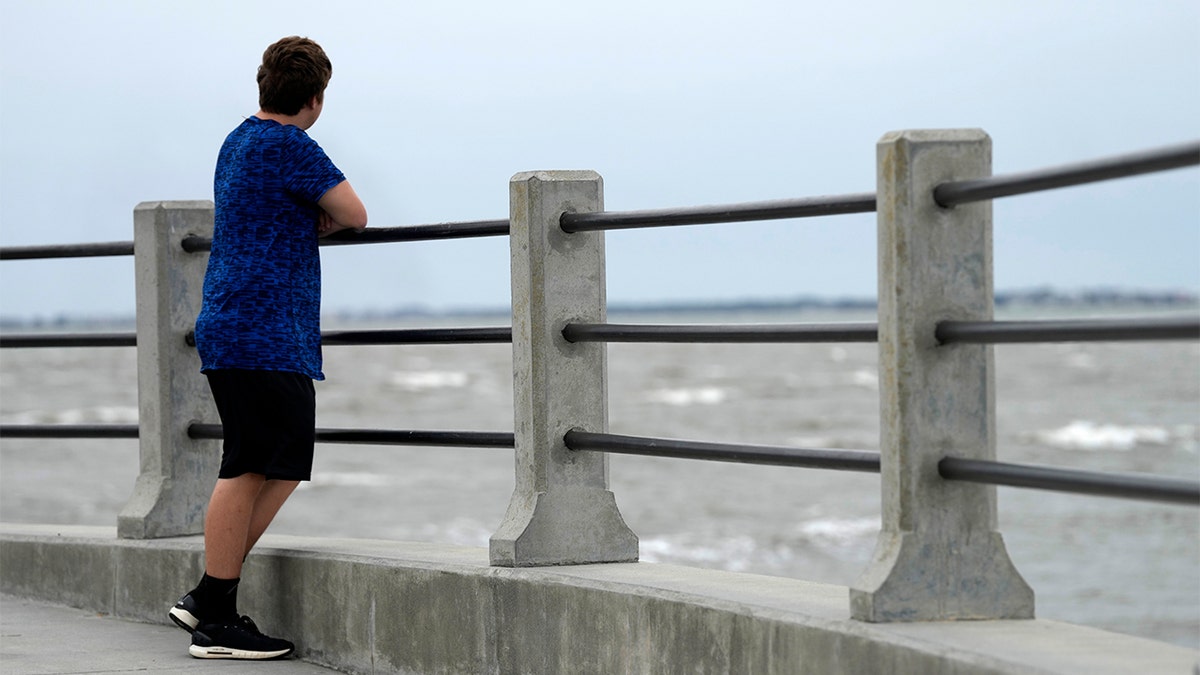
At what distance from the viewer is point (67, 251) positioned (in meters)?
6.82

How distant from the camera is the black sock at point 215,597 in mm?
5168

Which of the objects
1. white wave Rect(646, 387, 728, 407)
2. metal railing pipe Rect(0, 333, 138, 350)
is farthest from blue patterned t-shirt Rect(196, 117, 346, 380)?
white wave Rect(646, 387, 728, 407)

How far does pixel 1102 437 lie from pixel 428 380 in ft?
141

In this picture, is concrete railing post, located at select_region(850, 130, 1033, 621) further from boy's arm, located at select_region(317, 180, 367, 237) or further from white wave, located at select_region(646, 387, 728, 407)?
white wave, located at select_region(646, 387, 728, 407)

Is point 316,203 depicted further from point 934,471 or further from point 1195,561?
point 1195,561

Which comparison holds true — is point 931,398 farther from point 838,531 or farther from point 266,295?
point 838,531

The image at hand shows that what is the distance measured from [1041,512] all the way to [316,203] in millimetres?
34721

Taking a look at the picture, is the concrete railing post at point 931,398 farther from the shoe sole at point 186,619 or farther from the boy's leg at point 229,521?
the shoe sole at point 186,619

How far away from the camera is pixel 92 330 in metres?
6.82

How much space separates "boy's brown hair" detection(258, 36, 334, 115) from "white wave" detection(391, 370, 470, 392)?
77.1 metres

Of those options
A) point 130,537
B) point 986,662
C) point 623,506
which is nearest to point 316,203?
point 130,537

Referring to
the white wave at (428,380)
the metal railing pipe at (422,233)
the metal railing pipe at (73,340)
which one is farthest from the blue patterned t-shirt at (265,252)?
the white wave at (428,380)

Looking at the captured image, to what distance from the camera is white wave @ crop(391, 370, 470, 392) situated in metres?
84.8

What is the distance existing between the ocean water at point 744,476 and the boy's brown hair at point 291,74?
14.5 ft
